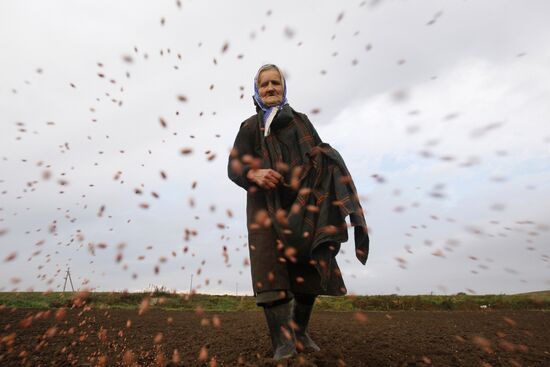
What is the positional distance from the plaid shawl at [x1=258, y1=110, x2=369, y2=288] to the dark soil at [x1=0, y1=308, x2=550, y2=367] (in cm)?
79

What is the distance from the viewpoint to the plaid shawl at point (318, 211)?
344 centimetres

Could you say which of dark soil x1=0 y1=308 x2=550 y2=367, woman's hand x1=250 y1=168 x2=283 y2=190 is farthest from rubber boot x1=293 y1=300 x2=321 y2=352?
woman's hand x1=250 y1=168 x2=283 y2=190

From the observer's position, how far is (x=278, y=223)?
11.5 ft

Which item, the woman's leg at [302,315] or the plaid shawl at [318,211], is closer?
the plaid shawl at [318,211]

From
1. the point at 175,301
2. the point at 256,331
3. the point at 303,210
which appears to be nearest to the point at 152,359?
the point at 256,331

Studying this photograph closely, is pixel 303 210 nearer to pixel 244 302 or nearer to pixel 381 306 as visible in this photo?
pixel 381 306

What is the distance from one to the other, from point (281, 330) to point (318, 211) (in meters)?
0.95

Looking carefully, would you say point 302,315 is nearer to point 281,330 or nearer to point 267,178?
point 281,330

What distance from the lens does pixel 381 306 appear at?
12602 millimetres

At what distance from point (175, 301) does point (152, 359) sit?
9.32 meters

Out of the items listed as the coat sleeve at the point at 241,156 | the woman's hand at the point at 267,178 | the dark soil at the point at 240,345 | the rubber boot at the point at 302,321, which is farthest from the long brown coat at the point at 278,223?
the dark soil at the point at 240,345

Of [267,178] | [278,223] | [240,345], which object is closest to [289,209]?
[278,223]

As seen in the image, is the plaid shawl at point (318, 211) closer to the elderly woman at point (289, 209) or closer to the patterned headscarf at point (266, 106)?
the elderly woman at point (289, 209)

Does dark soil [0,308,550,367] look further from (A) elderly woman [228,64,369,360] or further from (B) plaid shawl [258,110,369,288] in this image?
(B) plaid shawl [258,110,369,288]
